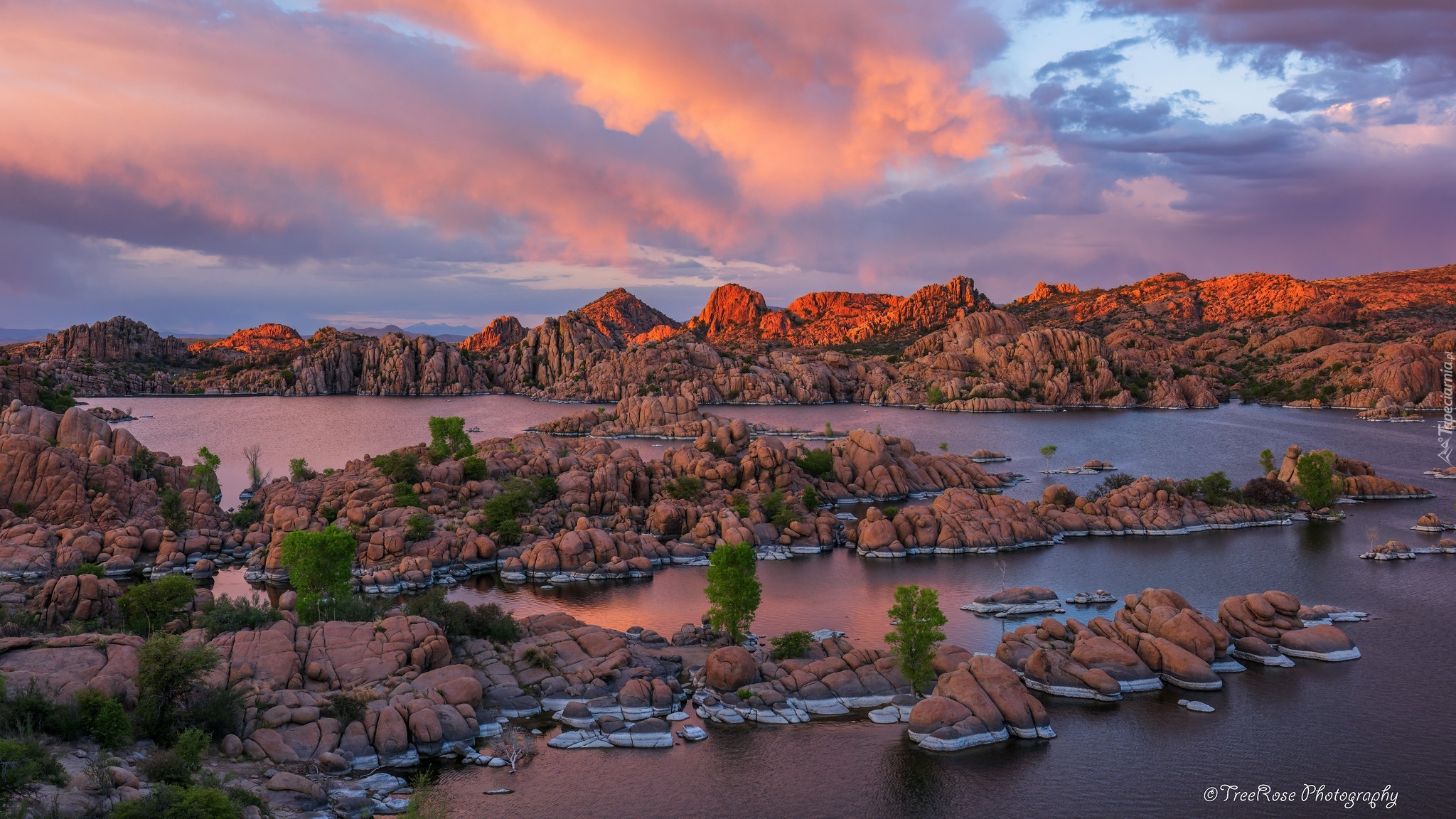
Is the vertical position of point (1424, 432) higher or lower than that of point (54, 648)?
higher

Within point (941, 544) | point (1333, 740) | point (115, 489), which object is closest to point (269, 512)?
point (115, 489)

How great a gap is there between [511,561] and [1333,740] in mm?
44806

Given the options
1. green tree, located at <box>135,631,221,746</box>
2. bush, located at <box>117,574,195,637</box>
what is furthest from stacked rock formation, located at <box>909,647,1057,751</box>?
bush, located at <box>117,574,195,637</box>

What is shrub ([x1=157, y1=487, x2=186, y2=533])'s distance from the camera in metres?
64.8

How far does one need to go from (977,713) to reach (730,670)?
993 cm

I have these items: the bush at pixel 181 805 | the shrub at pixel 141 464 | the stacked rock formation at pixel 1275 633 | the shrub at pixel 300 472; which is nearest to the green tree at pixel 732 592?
the stacked rock formation at pixel 1275 633

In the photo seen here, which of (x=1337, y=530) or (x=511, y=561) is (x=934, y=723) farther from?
(x=1337, y=530)

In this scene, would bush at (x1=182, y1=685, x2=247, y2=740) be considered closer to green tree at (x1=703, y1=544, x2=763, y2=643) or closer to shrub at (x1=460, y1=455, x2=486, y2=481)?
green tree at (x1=703, y1=544, x2=763, y2=643)

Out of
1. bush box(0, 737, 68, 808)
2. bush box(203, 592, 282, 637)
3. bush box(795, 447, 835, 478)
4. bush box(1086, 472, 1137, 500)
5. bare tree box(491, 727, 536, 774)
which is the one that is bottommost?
bare tree box(491, 727, 536, 774)

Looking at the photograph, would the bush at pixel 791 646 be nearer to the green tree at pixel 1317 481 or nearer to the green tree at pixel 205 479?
the green tree at pixel 205 479

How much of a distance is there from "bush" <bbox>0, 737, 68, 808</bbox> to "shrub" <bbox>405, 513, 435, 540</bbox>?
37.8 metres

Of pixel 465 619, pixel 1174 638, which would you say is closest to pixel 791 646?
pixel 465 619

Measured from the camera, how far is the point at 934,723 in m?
33.0

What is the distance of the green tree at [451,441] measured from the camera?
83.3 meters
